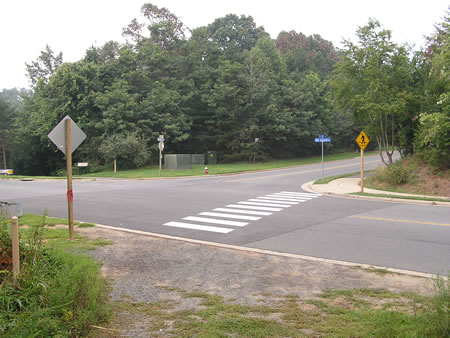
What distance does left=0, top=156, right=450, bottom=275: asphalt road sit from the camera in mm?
8328

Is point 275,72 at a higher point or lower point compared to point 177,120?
higher

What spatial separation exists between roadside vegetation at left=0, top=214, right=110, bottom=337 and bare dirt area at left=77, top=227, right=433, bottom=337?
0.32m

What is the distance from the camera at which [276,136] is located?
52.7 meters

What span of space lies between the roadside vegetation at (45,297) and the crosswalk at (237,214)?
5.62m

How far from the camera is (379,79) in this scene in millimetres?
23922

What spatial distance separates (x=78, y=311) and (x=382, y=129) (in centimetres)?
2357

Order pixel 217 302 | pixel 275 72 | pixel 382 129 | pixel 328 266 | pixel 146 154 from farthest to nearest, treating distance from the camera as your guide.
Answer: pixel 275 72
pixel 146 154
pixel 382 129
pixel 328 266
pixel 217 302

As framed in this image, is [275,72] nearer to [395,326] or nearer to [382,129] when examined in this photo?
[382,129]

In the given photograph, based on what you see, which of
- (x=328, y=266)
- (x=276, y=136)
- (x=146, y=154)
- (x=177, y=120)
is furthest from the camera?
(x=276, y=136)

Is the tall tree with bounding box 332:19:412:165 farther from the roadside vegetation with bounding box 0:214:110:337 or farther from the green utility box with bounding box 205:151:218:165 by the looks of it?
the green utility box with bounding box 205:151:218:165

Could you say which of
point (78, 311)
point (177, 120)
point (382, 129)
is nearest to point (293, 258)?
point (78, 311)

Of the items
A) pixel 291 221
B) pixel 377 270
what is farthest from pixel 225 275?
pixel 291 221

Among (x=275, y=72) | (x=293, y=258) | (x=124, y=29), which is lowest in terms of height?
(x=293, y=258)

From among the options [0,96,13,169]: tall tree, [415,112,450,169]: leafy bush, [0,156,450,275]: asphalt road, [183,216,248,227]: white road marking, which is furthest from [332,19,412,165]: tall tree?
[0,96,13,169]: tall tree
